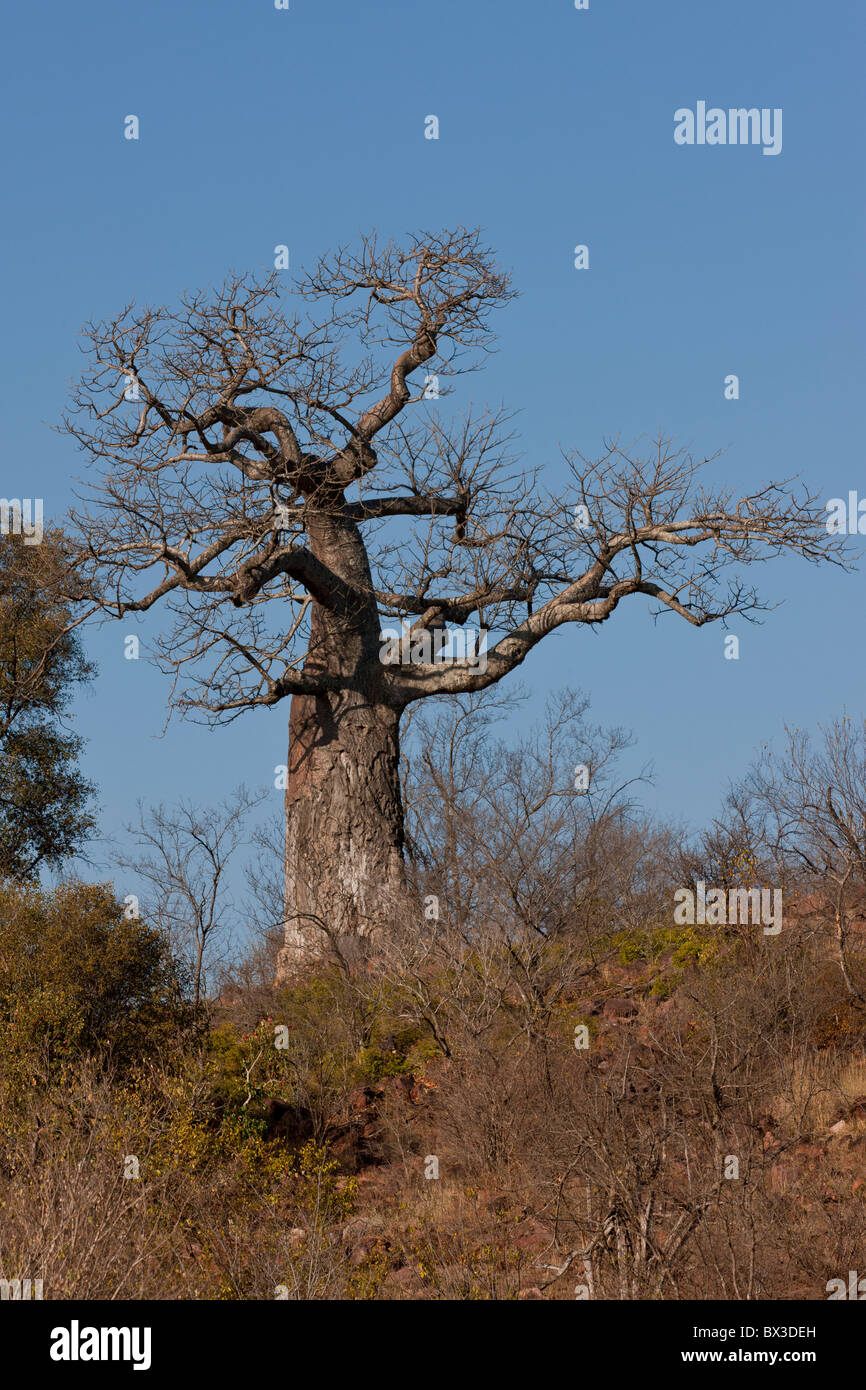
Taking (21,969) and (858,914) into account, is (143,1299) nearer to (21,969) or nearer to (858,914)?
(21,969)

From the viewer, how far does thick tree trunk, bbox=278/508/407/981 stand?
18.6 meters

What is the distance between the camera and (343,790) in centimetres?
1880

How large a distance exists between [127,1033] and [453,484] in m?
8.95

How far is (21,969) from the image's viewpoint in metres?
12.4

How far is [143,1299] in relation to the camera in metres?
7.36

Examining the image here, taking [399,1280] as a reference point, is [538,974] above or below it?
above

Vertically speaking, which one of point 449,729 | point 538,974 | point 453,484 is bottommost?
point 538,974

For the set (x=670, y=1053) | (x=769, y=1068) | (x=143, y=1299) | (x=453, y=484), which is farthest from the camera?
(x=453, y=484)

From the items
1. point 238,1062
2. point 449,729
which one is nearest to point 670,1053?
point 238,1062

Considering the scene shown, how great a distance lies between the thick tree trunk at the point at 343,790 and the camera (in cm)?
1859

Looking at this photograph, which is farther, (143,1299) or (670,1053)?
(670,1053)

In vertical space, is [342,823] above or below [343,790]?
below
